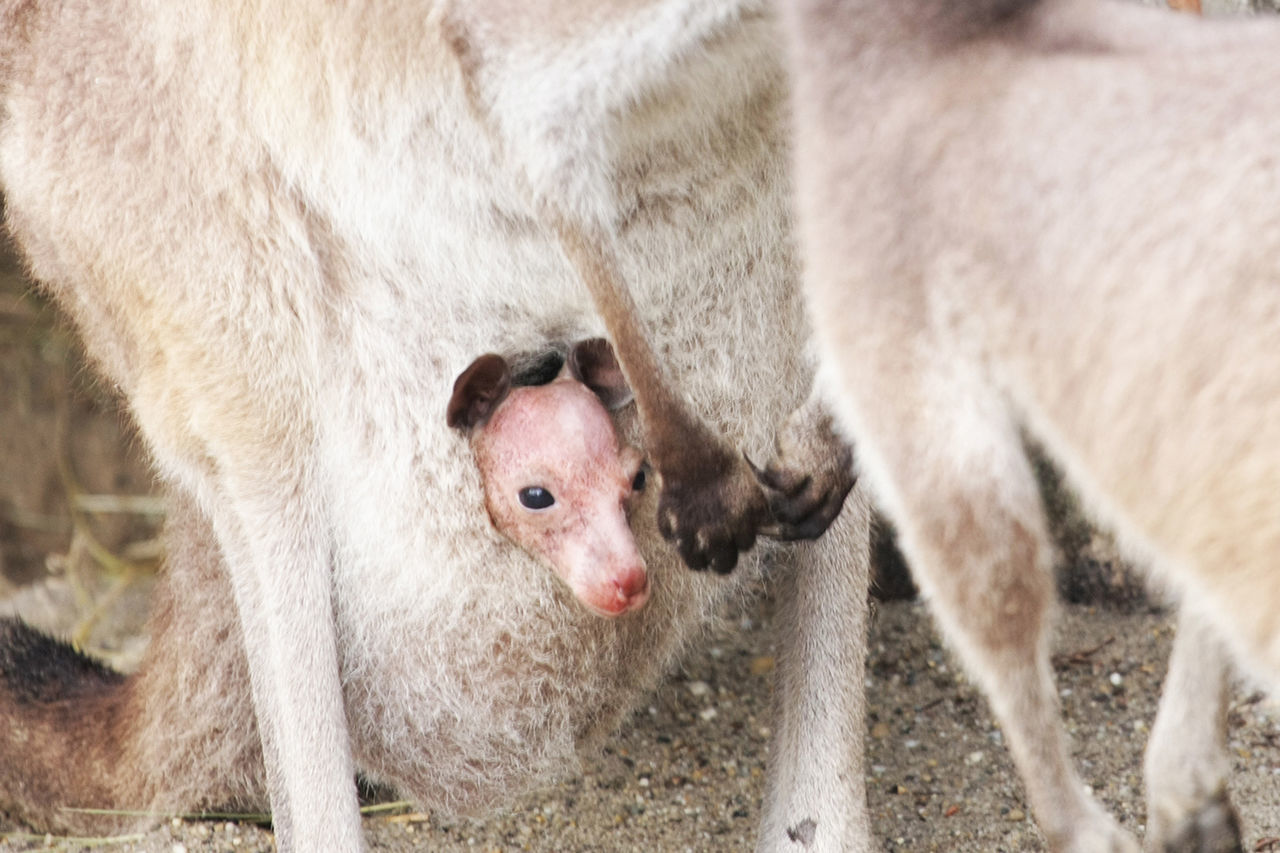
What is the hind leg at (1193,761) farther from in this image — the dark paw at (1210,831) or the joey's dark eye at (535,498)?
the joey's dark eye at (535,498)

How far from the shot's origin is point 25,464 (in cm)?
495

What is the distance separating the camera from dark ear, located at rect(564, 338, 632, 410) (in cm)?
242

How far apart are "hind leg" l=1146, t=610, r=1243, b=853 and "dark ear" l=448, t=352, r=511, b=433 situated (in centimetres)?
100

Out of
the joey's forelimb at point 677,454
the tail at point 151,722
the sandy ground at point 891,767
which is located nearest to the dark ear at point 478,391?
the joey's forelimb at point 677,454

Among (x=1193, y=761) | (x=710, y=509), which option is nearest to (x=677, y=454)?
(x=710, y=509)

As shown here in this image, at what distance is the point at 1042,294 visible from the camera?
5.11 ft

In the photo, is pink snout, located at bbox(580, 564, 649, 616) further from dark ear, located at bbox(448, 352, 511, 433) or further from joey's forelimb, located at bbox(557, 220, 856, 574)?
dark ear, located at bbox(448, 352, 511, 433)

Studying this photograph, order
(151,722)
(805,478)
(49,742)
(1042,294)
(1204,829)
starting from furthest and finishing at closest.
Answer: (49,742)
(151,722)
(805,478)
(1204,829)
(1042,294)

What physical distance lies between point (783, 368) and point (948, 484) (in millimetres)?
893

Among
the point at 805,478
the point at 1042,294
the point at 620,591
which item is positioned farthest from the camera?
the point at 620,591

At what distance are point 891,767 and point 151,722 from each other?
4.55ft

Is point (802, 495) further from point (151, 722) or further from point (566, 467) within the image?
point (151, 722)

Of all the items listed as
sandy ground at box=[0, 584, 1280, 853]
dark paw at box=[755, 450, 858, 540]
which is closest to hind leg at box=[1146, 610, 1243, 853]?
dark paw at box=[755, 450, 858, 540]

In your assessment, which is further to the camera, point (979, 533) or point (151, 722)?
point (151, 722)
